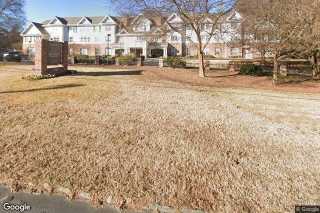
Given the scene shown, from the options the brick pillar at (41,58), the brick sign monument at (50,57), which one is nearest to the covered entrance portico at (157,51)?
the brick sign monument at (50,57)

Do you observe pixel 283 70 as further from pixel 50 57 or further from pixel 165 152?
pixel 165 152

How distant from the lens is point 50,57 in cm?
1775

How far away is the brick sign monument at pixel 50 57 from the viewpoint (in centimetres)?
1645

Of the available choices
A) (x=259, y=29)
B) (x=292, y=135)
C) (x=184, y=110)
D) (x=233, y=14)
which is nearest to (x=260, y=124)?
(x=292, y=135)

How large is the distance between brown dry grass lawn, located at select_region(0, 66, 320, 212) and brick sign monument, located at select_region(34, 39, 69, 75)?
6573 millimetres

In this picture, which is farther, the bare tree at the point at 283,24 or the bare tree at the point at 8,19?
the bare tree at the point at 8,19

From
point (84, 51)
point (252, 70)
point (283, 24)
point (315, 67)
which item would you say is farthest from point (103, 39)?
point (283, 24)

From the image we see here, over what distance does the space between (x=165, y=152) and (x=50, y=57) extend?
14.0 meters

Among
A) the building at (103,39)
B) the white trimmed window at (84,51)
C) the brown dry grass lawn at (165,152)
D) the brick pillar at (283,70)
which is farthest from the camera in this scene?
the white trimmed window at (84,51)

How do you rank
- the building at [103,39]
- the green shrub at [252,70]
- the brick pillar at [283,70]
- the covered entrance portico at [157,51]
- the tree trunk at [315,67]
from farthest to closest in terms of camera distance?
the covered entrance portico at [157,51] → the building at [103,39] → the green shrub at [252,70] → the brick pillar at [283,70] → the tree trunk at [315,67]

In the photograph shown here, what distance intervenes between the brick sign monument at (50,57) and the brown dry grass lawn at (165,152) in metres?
6.57

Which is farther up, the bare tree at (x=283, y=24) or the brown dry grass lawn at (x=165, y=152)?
the bare tree at (x=283, y=24)

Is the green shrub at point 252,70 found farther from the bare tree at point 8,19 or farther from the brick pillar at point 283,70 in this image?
the bare tree at point 8,19

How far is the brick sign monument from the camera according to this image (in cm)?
1645
